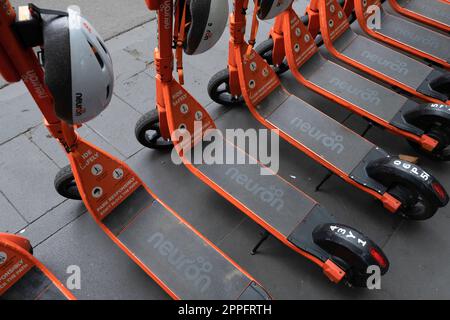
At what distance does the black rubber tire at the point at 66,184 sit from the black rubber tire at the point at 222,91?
168 centimetres

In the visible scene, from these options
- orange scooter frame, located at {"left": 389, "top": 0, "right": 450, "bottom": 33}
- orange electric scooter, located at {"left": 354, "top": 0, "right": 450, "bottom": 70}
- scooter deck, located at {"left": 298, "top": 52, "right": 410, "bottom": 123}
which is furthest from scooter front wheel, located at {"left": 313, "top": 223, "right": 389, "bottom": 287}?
orange scooter frame, located at {"left": 389, "top": 0, "right": 450, "bottom": 33}

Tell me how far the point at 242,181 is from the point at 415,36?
10.7 ft

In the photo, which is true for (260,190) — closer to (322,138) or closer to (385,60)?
(322,138)

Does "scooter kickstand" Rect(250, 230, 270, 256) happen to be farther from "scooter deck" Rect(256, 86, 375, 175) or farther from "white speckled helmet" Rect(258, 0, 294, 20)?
"white speckled helmet" Rect(258, 0, 294, 20)

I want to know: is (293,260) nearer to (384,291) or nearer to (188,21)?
(384,291)

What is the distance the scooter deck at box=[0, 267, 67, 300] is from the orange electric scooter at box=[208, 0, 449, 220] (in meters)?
2.36

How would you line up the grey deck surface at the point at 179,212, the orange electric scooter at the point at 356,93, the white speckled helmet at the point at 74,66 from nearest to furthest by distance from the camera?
the white speckled helmet at the point at 74,66 < the grey deck surface at the point at 179,212 < the orange electric scooter at the point at 356,93

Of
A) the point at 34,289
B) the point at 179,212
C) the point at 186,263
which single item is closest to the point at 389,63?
the point at 179,212

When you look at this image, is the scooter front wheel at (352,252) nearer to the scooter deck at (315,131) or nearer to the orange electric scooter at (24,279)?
Result: the scooter deck at (315,131)

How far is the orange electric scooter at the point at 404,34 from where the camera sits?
15.1 feet

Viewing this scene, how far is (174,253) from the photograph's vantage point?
9.44 feet

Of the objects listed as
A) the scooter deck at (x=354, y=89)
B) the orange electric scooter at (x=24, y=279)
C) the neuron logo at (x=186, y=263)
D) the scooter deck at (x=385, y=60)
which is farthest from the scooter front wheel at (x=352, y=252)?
the scooter deck at (x=385, y=60)

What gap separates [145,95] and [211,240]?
1.94 metres
